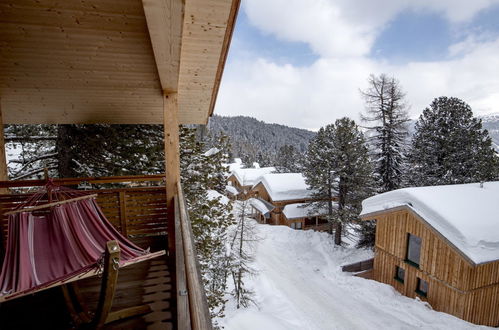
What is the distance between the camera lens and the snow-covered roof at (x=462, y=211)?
8219mm

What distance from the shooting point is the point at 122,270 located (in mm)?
3932

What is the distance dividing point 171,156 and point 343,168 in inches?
530

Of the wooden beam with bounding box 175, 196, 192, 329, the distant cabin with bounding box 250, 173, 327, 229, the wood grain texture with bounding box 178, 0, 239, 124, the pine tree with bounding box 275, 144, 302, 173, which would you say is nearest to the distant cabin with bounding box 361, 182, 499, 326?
the distant cabin with bounding box 250, 173, 327, 229

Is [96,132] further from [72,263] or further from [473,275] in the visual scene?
[473,275]

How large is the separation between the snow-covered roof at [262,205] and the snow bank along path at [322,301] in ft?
21.1

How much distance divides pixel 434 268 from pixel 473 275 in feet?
4.02

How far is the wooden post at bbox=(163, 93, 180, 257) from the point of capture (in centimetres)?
428

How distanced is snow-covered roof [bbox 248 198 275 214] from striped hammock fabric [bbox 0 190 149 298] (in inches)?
801

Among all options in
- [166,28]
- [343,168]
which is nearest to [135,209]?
[166,28]

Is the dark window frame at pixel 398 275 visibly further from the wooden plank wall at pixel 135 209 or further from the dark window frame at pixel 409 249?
the wooden plank wall at pixel 135 209

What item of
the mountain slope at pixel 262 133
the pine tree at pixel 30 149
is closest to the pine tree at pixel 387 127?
the pine tree at pixel 30 149

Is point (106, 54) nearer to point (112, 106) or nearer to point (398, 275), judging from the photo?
point (112, 106)

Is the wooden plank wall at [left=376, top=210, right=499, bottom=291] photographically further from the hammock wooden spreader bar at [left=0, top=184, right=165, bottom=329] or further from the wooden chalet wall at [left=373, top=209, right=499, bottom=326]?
the hammock wooden spreader bar at [left=0, top=184, right=165, bottom=329]

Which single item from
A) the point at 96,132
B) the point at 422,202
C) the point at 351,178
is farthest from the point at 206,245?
the point at 351,178
